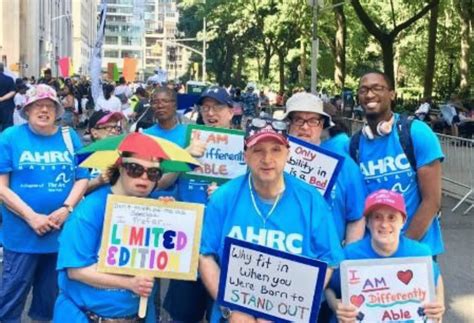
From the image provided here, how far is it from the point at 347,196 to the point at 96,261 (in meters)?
1.64

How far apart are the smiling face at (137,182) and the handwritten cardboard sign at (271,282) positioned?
→ 0.52 meters

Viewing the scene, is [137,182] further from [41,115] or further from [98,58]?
[98,58]

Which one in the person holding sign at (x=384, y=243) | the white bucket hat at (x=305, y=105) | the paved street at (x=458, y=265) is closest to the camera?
the person holding sign at (x=384, y=243)

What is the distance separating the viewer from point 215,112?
18.7 feet

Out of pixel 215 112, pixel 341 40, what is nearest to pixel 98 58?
pixel 215 112

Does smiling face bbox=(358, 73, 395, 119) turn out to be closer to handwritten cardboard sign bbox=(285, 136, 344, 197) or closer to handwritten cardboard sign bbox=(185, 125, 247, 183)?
handwritten cardboard sign bbox=(285, 136, 344, 197)

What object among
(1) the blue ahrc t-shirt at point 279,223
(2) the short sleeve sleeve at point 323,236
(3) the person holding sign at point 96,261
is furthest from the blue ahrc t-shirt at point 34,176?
(2) the short sleeve sleeve at point 323,236

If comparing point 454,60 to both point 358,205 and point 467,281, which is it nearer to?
point 467,281

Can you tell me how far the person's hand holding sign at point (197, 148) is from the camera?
5.39 metres

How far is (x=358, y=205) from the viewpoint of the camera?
182 inches

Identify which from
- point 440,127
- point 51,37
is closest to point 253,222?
point 440,127

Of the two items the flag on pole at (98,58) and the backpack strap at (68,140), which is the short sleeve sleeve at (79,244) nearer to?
the backpack strap at (68,140)

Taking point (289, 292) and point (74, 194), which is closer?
point (289, 292)

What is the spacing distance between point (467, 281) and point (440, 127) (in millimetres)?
17825
